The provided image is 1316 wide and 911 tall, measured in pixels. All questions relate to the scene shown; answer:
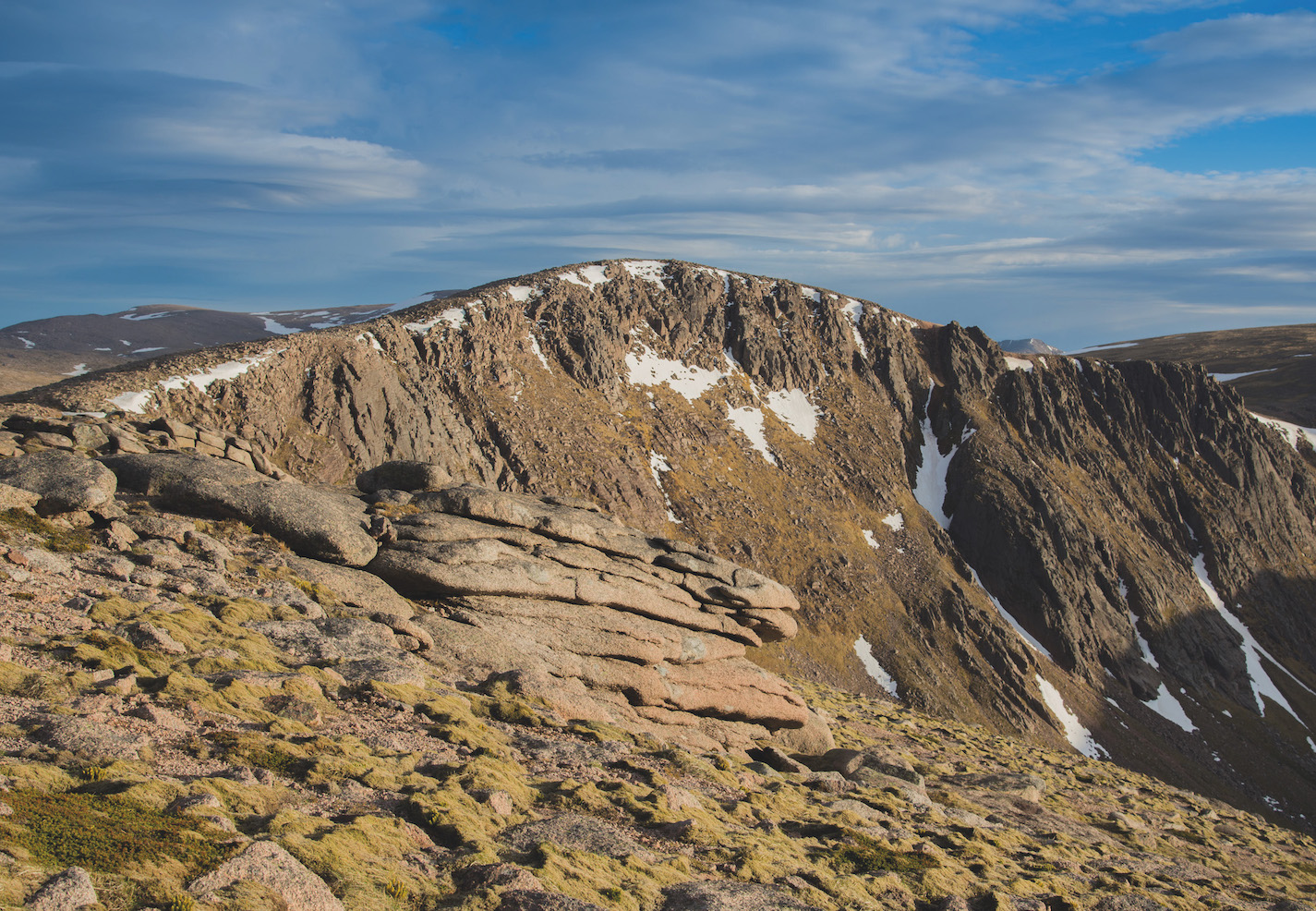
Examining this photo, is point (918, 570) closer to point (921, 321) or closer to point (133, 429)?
point (921, 321)

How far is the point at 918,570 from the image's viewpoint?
115812 mm

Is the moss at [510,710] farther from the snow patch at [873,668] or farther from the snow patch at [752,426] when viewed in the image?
the snow patch at [752,426]

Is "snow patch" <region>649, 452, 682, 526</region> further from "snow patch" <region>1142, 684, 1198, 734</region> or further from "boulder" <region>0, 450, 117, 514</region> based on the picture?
"boulder" <region>0, 450, 117, 514</region>

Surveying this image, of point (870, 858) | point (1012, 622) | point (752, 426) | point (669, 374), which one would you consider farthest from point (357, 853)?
point (1012, 622)

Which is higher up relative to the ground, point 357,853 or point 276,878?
point 276,878

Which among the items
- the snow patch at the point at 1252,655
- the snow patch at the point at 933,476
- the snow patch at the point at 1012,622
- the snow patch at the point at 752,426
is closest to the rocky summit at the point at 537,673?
the snow patch at the point at 1012,622

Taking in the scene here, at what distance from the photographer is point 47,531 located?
24.4 m

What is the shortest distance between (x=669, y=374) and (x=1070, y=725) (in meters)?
80.1

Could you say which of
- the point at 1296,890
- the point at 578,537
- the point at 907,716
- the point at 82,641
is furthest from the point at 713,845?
the point at 907,716

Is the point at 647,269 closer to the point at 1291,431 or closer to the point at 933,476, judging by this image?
the point at 933,476

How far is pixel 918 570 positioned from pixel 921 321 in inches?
2658

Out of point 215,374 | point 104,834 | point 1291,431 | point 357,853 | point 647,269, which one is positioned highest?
point 647,269

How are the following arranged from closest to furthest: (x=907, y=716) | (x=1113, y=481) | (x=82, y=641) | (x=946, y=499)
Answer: (x=82, y=641) → (x=907, y=716) → (x=946, y=499) → (x=1113, y=481)

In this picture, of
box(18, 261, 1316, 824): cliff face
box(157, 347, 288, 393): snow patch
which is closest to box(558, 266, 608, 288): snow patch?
box(18, 261, 1316, 824): cliff face
